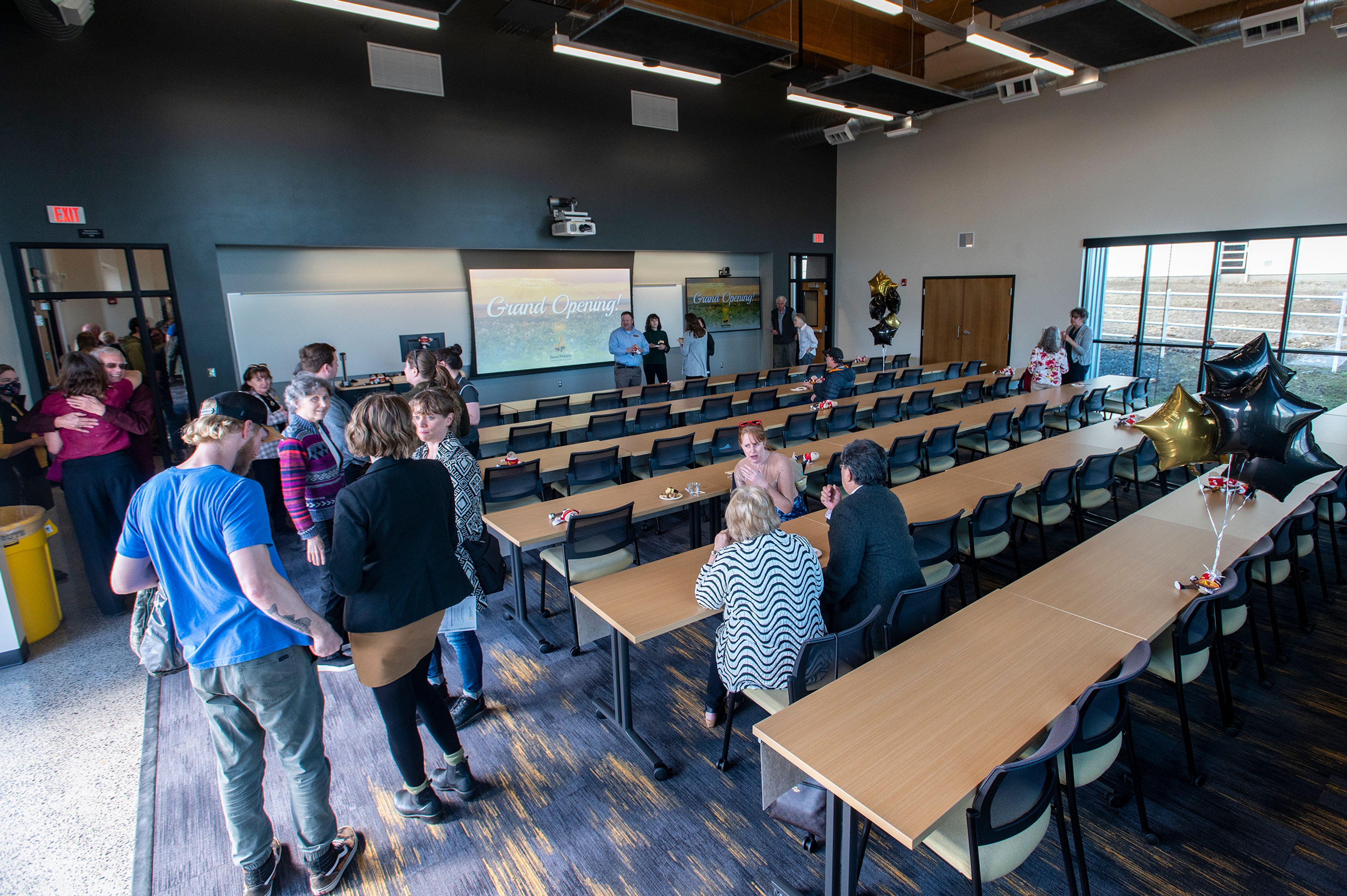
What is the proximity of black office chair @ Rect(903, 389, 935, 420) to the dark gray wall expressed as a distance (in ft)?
18.5

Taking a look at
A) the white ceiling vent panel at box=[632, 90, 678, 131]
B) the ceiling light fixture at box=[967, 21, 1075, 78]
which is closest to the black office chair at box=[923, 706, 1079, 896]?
the ceiling light fixture at box=[967, 21, 1075, 78]

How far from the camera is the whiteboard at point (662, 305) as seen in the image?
39.2 ft

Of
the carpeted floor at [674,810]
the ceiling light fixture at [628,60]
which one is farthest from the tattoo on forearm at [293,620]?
the ceiling light fixture at [628,60]

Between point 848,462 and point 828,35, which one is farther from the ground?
point 828,35

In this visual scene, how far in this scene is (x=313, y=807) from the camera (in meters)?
2.35

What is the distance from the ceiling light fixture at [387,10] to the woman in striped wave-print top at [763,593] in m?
6.02

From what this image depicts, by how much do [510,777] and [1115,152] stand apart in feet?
38.2

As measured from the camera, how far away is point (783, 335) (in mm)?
12906

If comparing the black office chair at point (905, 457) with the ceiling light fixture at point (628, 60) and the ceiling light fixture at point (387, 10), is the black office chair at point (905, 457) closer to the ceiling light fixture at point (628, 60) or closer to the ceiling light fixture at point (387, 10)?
the ceiling light fixture at point (628, 60)

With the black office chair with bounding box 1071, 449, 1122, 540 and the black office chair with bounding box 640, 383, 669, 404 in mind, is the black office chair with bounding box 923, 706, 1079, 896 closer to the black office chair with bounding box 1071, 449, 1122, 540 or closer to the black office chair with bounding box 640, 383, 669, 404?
the black office chair with bounding box 1071, 449, 1122, 540

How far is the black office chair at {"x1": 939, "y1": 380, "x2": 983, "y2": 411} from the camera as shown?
795 cm

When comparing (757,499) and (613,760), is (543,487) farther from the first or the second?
(757,499)

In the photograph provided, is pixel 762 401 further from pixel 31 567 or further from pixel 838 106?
pixel 31 567

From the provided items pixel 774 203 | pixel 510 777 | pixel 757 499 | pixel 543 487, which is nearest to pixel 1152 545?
pixel 757 499
